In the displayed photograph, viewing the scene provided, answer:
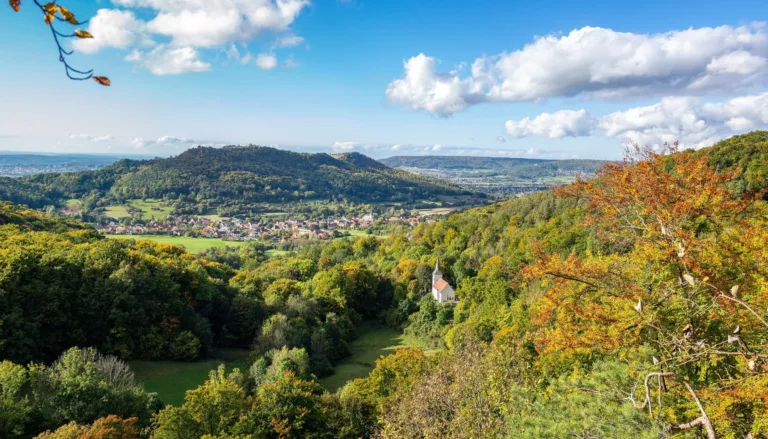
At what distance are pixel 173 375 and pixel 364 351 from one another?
14352mm

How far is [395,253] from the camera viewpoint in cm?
5738

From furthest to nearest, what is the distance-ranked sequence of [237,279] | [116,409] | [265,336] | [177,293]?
1. [237,279]
2. [177,293]
3. [265,336]
4. [116,409]

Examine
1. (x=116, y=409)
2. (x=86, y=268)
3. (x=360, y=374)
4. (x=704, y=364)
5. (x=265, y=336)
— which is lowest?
(x=360, y=374)

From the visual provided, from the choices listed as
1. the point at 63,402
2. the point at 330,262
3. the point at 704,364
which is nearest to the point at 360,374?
the point at 63,402

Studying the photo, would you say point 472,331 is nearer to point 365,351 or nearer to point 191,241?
point 365,351

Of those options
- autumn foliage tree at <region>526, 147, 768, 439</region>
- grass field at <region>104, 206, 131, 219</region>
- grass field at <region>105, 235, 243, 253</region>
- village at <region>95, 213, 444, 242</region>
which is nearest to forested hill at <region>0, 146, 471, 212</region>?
grass field at <region>104, 206, 131, 219</region>

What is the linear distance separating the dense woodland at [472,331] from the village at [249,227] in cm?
4372

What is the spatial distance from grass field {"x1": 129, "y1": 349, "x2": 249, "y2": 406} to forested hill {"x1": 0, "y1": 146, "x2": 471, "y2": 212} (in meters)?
95.1

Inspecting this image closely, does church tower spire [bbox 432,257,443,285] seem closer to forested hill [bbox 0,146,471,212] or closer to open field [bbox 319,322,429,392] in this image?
open field [bbox 319,322,429,392]

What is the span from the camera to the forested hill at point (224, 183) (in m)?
117

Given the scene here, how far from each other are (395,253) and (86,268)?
36.7 meters

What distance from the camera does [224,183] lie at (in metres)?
139

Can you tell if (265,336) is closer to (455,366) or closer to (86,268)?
(86,268)

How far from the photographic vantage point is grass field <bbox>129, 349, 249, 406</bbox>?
22.6m
